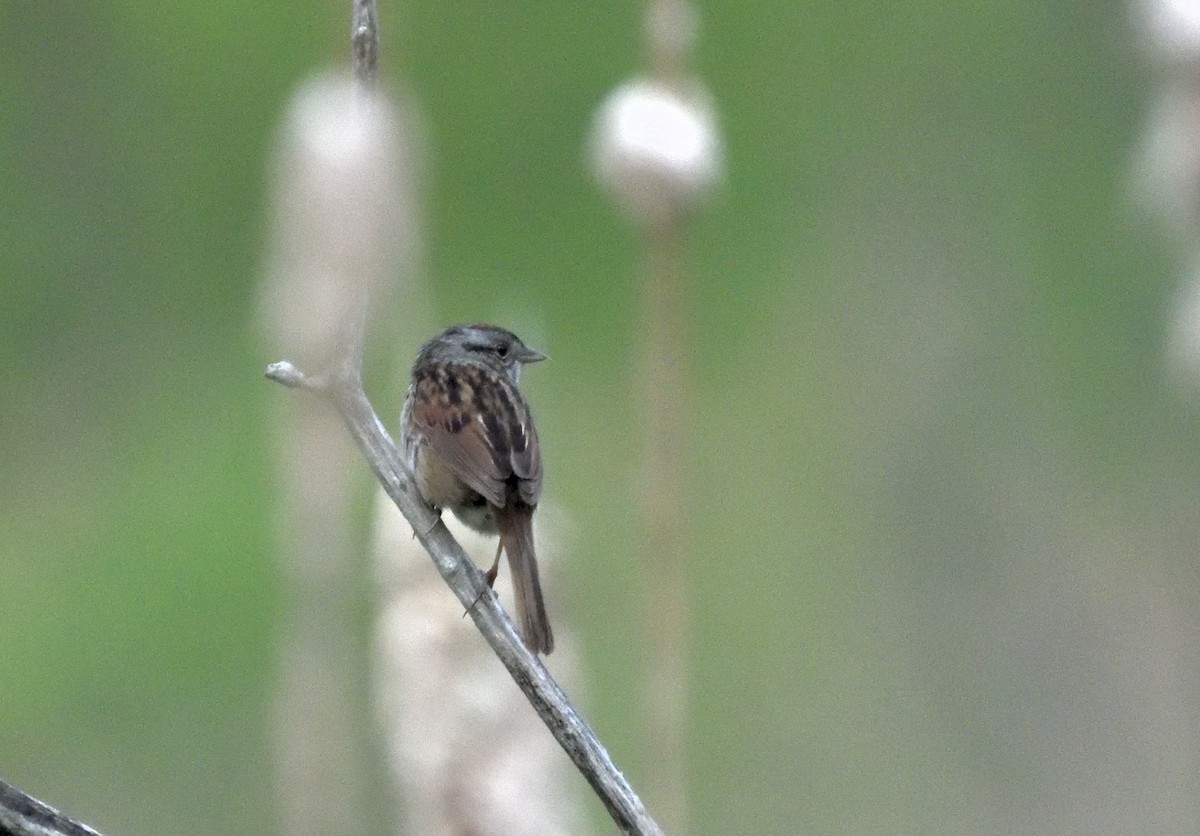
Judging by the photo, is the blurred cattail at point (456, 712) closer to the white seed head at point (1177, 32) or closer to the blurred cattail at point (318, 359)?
the blurred cattail at point (318, 359)

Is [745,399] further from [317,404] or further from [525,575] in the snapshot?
[525,575]

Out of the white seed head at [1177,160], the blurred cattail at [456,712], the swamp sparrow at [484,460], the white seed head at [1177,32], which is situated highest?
the white seed head at [1177,32]

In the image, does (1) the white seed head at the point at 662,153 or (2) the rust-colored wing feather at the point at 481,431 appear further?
(1) the white seed head at the point at 662,153

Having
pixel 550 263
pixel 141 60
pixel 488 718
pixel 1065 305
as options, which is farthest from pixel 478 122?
pixel 488 718

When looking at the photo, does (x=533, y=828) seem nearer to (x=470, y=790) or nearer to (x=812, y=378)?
(x=470, y=790)

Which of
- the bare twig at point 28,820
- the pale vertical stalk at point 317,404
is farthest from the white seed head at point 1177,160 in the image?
the bare twig at point 28,820

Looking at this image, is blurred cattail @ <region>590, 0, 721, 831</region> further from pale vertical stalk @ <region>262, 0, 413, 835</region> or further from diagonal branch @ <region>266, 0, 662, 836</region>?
diagonal branch @ <region>266, 0, 662, 836</region>

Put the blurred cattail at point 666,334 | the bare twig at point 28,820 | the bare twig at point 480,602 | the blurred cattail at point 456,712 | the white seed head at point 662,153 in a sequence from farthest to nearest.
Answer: the blurred cattail at point 456,712 < the white seed head at point 662,153 < the blurred cattail at point 666,334 < the bare twig at point 480,602 < the bare twig at point 28,820
